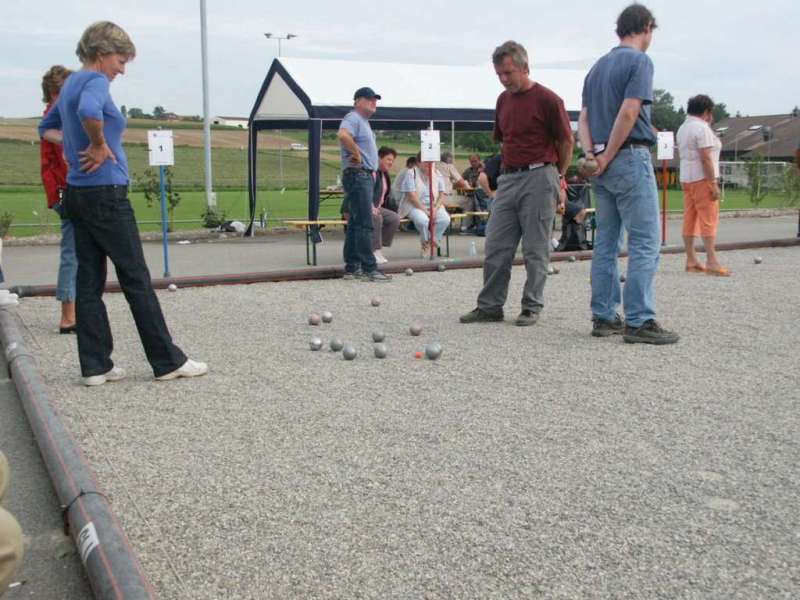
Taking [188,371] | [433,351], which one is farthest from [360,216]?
[188,371]

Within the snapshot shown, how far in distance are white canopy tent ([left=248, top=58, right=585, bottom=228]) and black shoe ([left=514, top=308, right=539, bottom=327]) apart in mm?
9253

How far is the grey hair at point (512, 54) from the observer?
22.9ft

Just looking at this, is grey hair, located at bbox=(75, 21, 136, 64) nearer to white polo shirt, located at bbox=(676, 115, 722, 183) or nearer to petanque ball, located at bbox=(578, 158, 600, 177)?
petanque ball, located at bbox=(578, 158, 600, 177)

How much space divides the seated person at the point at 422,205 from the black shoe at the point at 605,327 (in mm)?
6638

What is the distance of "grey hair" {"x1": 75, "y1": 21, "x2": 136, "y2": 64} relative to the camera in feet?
16.8

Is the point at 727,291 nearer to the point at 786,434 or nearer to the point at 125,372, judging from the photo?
the point at 786,434

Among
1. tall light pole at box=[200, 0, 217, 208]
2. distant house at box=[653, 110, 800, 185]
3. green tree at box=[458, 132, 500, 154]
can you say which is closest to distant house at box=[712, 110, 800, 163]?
distant house at box=[653, 110, 800, 185]

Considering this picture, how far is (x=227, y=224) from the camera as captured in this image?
62.4 ft

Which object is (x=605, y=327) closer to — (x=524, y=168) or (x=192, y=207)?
(x=524, y=168)

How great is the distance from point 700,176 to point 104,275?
698 cm

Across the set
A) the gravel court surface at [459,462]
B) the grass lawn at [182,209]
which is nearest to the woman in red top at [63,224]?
the gravel court surface at [459,462]

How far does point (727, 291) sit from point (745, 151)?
191ft

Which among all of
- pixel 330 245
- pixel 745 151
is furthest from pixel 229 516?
pixel 745 151

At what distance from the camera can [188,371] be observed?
220 inches
